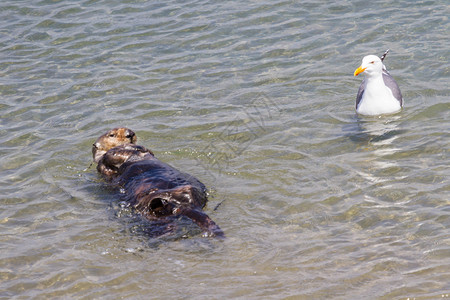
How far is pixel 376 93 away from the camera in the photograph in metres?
7.57

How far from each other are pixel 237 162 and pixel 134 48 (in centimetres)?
411

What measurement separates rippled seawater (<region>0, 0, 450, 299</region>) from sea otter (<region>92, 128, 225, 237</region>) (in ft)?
0.46

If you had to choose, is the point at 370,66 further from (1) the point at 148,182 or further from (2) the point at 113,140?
(1) the point at 148,182

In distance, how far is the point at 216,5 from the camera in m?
11.3

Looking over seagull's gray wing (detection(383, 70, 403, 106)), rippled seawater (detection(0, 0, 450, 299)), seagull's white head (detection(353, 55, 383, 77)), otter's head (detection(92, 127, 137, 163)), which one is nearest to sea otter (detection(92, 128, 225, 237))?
otter's head (detection(92, 127, 137, 163))

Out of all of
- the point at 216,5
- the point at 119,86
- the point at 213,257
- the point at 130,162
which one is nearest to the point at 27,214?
the point at 130,162

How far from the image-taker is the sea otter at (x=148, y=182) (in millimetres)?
5320

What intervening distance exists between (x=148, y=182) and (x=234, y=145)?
5.78ft

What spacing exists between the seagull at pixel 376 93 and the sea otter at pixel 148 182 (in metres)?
2.70

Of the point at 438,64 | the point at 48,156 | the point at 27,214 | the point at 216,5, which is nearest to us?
the point at 27,214

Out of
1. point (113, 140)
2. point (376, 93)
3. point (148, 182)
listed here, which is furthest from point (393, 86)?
point (148, 182)

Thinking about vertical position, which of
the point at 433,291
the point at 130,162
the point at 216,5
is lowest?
the point at 433,291

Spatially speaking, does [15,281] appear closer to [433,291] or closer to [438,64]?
[433,291]

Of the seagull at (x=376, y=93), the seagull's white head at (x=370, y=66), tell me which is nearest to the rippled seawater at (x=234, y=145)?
the seagull at (x=376, y=93)
